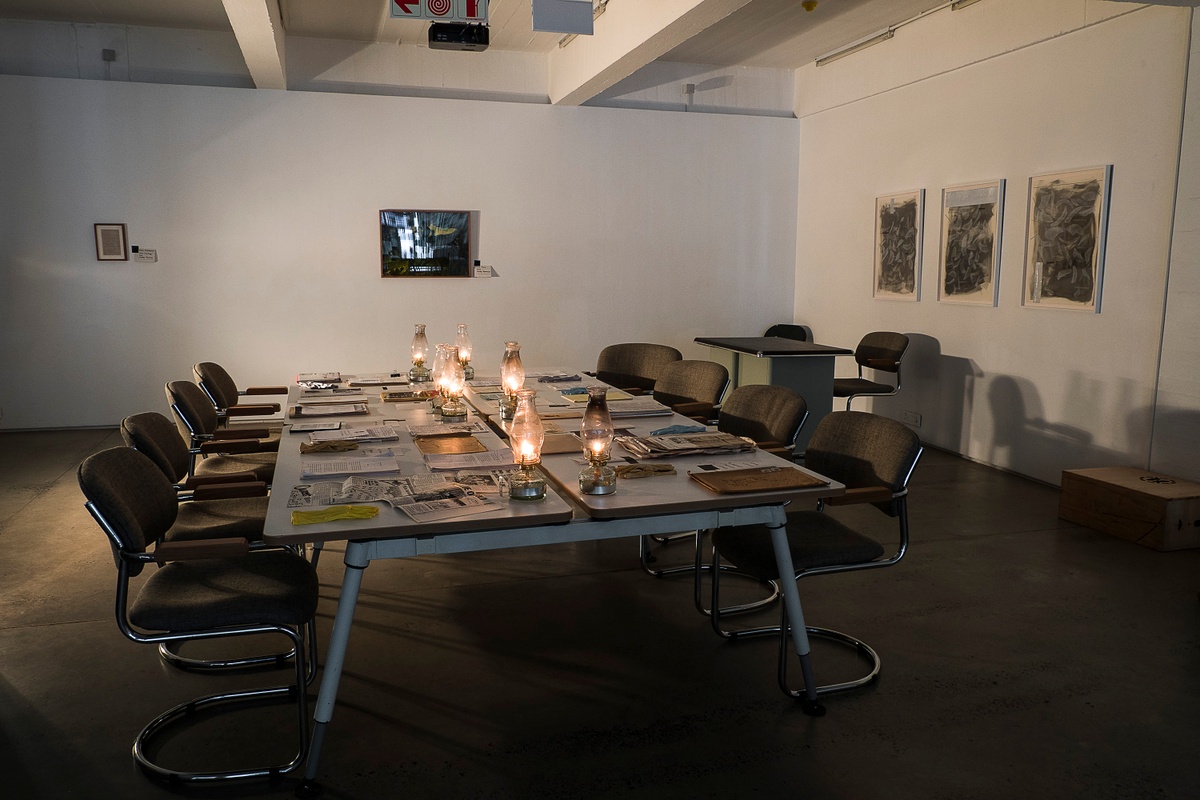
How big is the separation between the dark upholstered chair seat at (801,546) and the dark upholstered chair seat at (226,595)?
1359 mm

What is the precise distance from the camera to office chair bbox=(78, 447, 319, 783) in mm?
2365

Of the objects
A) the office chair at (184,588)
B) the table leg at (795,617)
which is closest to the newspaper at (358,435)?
the office chair at (184,588)

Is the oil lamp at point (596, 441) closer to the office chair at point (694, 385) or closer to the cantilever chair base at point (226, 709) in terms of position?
the cantilever chair base at point (226, 709)

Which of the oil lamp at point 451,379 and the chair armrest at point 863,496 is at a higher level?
the oil lamp at point 451,379

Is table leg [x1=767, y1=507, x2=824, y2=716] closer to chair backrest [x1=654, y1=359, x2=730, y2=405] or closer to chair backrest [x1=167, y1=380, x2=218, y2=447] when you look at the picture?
chair backrest [x1=654, y1=359, x2=730, y2=405]

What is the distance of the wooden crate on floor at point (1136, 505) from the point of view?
14.3 ft

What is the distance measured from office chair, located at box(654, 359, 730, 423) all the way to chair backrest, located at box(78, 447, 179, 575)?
93.1 inches

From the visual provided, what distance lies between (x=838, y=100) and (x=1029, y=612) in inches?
216

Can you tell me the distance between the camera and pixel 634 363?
18.5ft

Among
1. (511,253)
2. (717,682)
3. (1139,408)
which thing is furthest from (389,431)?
(511,253)

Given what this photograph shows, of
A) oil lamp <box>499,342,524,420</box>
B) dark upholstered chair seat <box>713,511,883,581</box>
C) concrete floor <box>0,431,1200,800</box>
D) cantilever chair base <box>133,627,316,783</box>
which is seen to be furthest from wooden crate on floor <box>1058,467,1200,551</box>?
cantilever chair base <box>133,627,316,783</box>

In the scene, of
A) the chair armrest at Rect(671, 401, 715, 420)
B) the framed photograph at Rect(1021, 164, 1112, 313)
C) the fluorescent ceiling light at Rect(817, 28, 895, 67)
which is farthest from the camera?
the fluorescent ceiling light at Rect(817, 28, 895, 67)

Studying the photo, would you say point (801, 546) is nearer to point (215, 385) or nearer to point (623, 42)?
point (215, 385)

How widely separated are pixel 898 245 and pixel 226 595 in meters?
6.00
